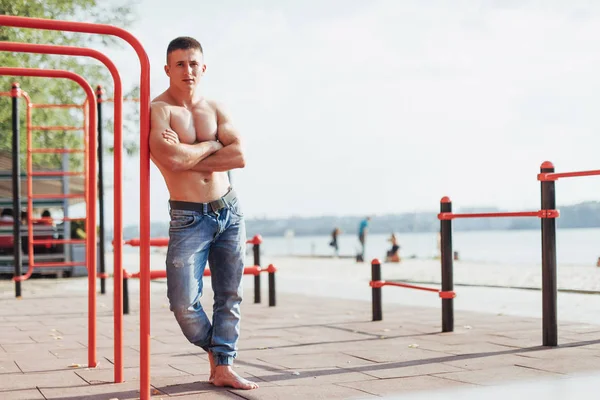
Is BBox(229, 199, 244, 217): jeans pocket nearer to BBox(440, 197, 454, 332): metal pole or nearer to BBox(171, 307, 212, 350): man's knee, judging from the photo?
BBox(171, 307, 212, 350): man's knee

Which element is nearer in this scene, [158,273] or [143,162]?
[143,162]

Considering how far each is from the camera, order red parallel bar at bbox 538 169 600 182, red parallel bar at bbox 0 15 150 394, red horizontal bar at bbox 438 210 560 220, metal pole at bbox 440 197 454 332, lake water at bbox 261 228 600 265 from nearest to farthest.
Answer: red parallel bar at bbox 0 15 150 394 < red parallel bar at bbox 538 169 600 182 < red horizontal bar at bbox 438 210 560 220 < metal pole at bbox 440 197 454 332 < lake water at bbox 261 228 600 265

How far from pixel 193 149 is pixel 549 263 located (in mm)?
2826

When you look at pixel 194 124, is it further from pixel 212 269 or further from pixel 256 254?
pixel 256 254

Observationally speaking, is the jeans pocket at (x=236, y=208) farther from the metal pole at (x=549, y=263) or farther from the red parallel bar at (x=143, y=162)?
the metal pole at (x=549, y=263)

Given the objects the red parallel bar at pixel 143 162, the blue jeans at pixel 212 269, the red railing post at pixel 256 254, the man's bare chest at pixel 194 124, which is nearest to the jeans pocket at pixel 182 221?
the blue jeans at pixel 212 269

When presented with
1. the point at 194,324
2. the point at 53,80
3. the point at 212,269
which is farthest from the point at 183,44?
the point at 53,80

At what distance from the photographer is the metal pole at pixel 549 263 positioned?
18.2ft

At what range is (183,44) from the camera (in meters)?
4.04

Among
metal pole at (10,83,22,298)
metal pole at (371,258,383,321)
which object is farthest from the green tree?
metal pole at (371,258,383,321)

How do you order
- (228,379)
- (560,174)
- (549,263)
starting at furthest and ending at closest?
(549,263)
(560,174)
(228,379)

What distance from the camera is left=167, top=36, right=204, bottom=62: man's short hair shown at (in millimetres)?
4035

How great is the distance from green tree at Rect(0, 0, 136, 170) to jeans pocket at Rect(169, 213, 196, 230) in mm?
11513

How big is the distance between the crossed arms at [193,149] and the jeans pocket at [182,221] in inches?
9.2
